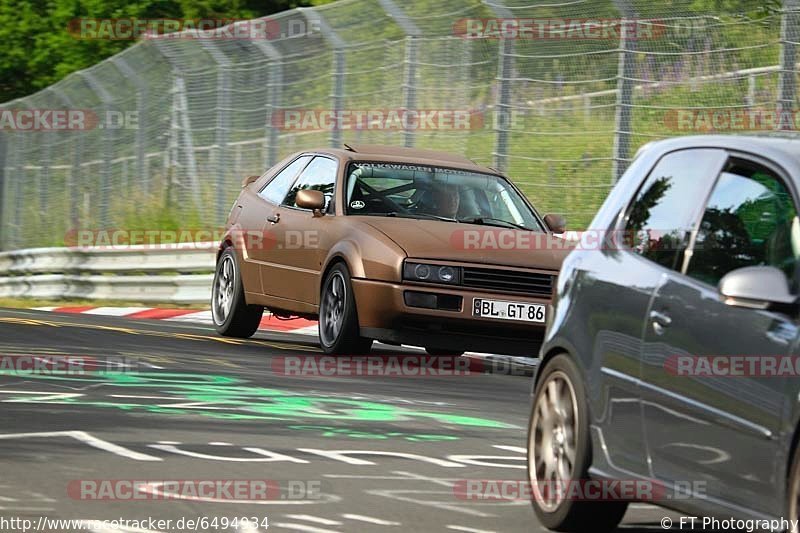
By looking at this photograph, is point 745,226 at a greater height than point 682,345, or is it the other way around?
point 745,226

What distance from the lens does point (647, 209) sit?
7.14 meters

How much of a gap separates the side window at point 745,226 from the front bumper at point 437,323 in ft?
22.0

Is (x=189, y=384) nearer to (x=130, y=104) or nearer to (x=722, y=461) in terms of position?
(x=722, y=461)

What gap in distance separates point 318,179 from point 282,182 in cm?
77

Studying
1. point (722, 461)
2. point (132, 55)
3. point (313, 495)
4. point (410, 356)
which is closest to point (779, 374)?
point (722, 461)

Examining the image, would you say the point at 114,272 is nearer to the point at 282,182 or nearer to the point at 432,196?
the point at 282,182

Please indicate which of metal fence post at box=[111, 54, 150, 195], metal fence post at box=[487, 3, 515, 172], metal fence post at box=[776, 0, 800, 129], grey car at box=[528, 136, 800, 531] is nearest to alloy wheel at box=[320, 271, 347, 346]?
metal fence post at box=[776, 0, 800, 129]

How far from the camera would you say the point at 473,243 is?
13.7m

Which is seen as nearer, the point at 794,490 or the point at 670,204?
the point at 794,490

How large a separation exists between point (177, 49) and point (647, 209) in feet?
63.4

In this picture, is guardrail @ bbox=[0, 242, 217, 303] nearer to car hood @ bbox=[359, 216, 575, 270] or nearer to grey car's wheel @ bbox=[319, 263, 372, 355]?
grey car's wheel @ bbox=[319, 263, 372, 355]

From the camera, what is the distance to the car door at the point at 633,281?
21.9 ft

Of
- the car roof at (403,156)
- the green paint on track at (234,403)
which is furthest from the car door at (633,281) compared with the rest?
the car roof at (403,156)

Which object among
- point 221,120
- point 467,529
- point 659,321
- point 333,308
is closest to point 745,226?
point 659,321
